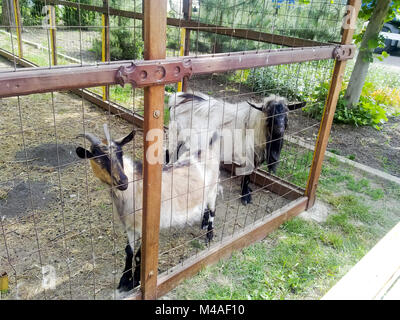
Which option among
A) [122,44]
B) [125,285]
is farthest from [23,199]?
[122,44]

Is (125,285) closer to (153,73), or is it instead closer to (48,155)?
(153,73)

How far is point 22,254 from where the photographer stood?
10.3 feet

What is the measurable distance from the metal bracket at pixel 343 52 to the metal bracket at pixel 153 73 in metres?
1.84

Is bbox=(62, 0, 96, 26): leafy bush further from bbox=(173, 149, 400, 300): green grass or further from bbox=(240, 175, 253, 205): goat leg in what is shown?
bbox=(173, 149, 400, 300): green grass

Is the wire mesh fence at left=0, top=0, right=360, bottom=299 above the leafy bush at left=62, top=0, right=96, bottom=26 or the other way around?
the other way around

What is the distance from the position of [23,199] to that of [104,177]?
1.75 metres

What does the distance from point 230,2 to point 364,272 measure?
502 cm

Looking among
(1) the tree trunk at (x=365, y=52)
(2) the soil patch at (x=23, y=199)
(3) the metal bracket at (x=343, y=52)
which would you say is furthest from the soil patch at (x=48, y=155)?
(1) the tree trunk at (x=365, y=52)

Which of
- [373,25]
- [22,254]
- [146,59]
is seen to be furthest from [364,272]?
[373,25]

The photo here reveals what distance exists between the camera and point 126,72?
1873mm

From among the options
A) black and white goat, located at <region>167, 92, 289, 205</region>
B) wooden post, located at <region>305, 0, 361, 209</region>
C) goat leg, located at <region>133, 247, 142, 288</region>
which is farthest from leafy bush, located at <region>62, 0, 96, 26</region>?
A: goat leg, located at <region>133, 247, 142, 288</region>

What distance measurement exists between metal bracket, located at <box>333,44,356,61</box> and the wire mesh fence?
0.37 meters

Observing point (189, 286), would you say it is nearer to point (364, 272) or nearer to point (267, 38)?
point (364, 272)

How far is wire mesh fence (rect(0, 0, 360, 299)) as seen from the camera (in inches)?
114
